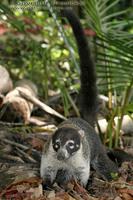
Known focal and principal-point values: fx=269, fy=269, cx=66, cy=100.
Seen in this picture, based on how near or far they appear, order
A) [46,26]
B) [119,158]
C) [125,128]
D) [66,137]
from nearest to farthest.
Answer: [66,137] < [119,158] < [125,128] < [46,26]

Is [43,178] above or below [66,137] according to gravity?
below

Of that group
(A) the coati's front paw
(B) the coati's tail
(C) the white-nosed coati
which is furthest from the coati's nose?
(B) the coati's tail

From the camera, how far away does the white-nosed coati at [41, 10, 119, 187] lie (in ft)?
9.03

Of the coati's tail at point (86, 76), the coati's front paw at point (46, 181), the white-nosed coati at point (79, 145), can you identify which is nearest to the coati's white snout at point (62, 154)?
the white-nosed coati at point (79, 145)

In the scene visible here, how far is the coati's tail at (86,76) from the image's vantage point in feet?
10.5

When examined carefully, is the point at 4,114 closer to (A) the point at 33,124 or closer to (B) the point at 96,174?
(A) the point at 33,124

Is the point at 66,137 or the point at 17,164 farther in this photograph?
the point at 17,164

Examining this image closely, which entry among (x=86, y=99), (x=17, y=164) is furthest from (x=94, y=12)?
(x=17, y=164)

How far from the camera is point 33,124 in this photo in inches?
189

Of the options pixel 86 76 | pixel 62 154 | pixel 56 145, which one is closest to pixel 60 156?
pixel 62 154

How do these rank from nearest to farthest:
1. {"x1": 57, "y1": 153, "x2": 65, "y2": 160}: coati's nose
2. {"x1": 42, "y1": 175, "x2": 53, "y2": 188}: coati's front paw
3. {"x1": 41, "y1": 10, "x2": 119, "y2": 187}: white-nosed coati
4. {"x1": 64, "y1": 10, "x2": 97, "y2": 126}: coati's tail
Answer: {"x1": 57, "y1": 153, "x2": 65, "y2": 160}: coati's nose → {"x1": 41, "y1": 10, "x2": 119, "y2": 187}: white-nosed coati → {"x1": 42, "y1": 175, "x2": 53, "y2": 188}: coati's front paw → {"x1": 64, "y1": 10, "x2": 97, "y2": 126}: coati's tail

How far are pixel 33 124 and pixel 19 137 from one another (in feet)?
2.54

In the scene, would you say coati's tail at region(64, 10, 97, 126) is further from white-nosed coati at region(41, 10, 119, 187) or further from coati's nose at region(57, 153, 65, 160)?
coati's nose at region(57, 153, 65, 160)

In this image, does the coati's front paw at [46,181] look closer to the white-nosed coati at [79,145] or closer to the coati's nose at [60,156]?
the white-nosed coati at [79,145]
